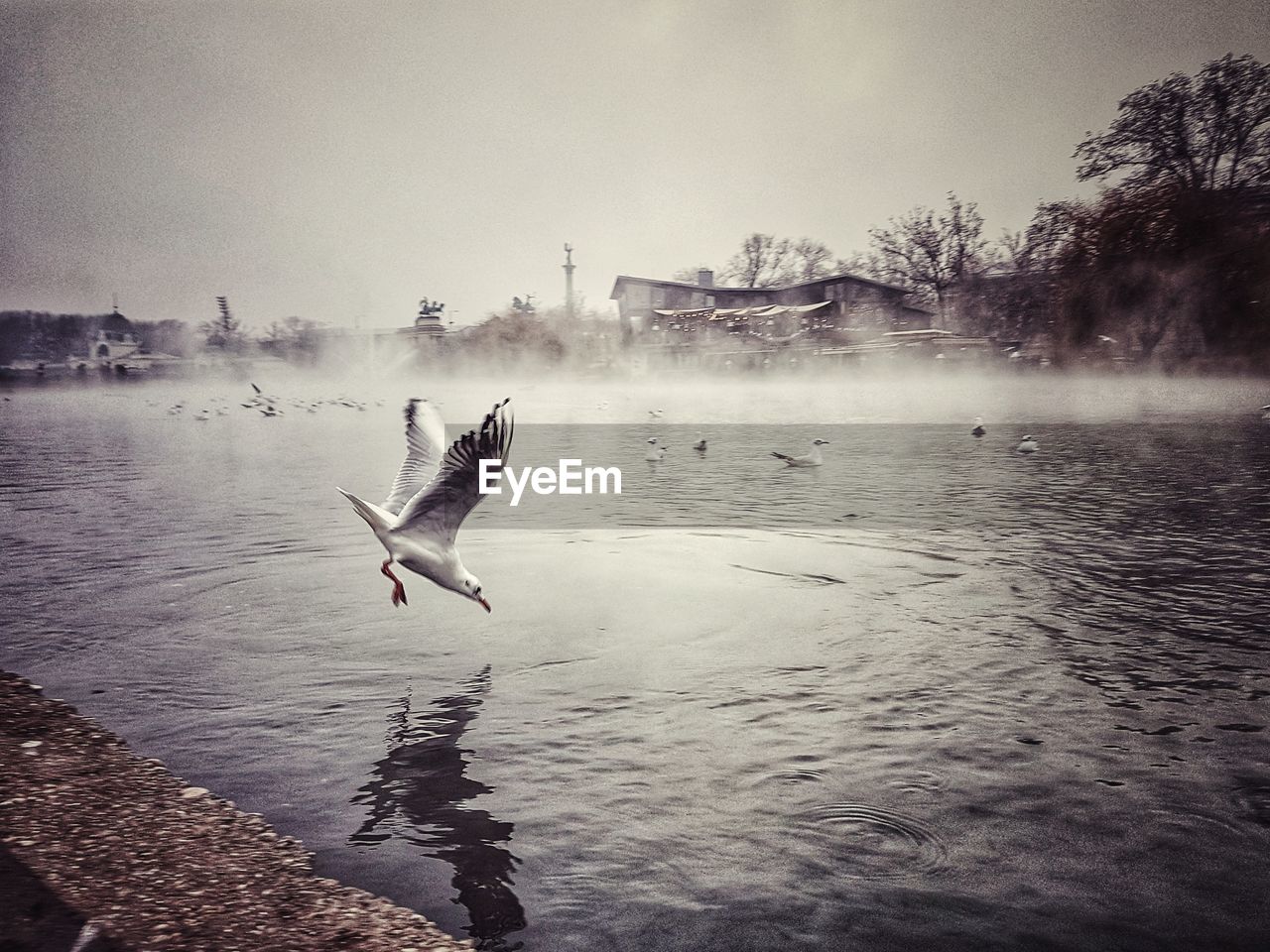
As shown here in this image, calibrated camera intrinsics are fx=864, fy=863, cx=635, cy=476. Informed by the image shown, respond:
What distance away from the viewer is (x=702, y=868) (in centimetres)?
289

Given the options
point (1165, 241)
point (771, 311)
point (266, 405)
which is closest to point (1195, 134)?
point (1165, 241)

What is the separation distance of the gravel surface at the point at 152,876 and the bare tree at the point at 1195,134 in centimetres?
2197

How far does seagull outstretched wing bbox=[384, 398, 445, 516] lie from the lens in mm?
4582

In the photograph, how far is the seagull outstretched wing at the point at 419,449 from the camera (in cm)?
458

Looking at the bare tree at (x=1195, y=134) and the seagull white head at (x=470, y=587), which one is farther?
the bare tree at (x=1195, y=134)

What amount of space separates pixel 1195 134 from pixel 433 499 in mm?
21403

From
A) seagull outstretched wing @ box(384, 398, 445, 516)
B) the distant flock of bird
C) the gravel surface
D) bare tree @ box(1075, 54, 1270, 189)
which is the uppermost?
bare tree @ box(1075, 54, 1270, 189)

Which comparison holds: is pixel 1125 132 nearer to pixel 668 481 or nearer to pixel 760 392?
pixel 760 392

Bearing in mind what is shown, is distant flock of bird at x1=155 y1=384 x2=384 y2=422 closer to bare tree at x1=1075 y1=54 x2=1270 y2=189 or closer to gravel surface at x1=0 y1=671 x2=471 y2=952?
bare tree at x1=1075 y1=54 x2=1270 y2=189

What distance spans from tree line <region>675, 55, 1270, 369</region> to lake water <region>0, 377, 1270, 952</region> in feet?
34.3

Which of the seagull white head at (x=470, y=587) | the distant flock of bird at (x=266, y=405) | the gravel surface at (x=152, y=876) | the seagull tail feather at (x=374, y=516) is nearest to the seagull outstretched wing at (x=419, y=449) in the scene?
the seagull tail feather at (x=374, y=516)

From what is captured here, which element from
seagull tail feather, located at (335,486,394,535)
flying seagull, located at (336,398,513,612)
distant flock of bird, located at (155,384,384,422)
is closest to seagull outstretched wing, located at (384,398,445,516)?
flying seagull, located at (336,398,513,612)

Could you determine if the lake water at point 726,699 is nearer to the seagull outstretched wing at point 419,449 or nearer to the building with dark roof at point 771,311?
the seagull outstretched wing at point 419,449

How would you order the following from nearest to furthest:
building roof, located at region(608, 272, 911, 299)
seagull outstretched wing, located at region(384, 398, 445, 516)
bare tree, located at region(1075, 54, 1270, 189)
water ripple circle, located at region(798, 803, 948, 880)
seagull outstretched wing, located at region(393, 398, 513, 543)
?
1. water ripple circle, located at region(798, 803, 948, 880)
2. seagull outstretched wing, located at region(393, 398, 513, 543)
3. seagull outstretched wing, located at region(384, 398, 445, 516)
4. bare tree, located at region(1075, 54, 1270, 189)
5. building roof, located at region(608, 272, 911, 299)
